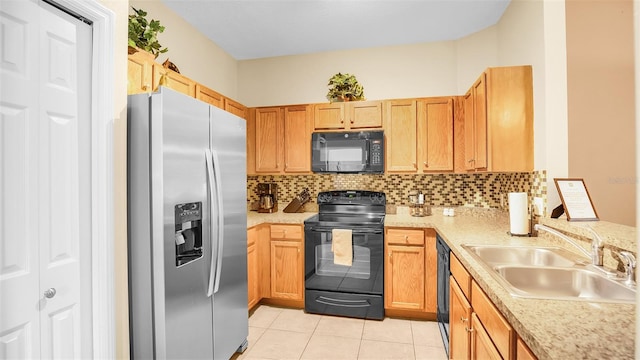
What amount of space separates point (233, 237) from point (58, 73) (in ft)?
4.19

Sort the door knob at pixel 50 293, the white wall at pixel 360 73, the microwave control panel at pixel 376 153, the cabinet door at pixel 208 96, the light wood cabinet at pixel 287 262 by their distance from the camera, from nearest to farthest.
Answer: the door knob at pixel 50 293 < the cabinet door at pixel 208 96 < the light wood cabinet at pixel 287 262 < the microwave control panel at pixel 376 153 < the white wall at pixel 360 73

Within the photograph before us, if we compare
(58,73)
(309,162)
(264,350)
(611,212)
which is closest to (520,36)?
(611,212)

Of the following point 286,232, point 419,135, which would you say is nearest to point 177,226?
point 286,232

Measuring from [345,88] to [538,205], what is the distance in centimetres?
209

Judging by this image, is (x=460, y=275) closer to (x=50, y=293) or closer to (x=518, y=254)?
(x=518, y=254)

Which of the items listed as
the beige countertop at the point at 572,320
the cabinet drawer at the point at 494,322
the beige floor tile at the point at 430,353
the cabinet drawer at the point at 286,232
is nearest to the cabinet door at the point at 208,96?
the cabinet drawer at the point at 286,232

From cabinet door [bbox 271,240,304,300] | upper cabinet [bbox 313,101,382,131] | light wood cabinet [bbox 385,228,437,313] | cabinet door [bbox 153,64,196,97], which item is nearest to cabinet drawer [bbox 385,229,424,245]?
light wood cabinet [bbox 385,228,437,313]

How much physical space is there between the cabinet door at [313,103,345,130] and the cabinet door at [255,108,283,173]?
44 centimetres

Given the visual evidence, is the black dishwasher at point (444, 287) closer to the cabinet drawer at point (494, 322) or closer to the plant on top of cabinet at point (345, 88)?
the cabinet drawer at point (494, 322)

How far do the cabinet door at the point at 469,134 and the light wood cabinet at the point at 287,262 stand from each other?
1710 millimetres

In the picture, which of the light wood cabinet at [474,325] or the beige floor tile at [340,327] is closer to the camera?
the light wood cabinet at [474,325]

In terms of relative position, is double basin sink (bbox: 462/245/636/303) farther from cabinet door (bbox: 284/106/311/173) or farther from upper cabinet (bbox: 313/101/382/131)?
cabinet door (bbox: 284/106/311/173)

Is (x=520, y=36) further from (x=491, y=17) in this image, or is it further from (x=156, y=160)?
(x=156, y=160)

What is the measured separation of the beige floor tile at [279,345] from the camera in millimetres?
2191
